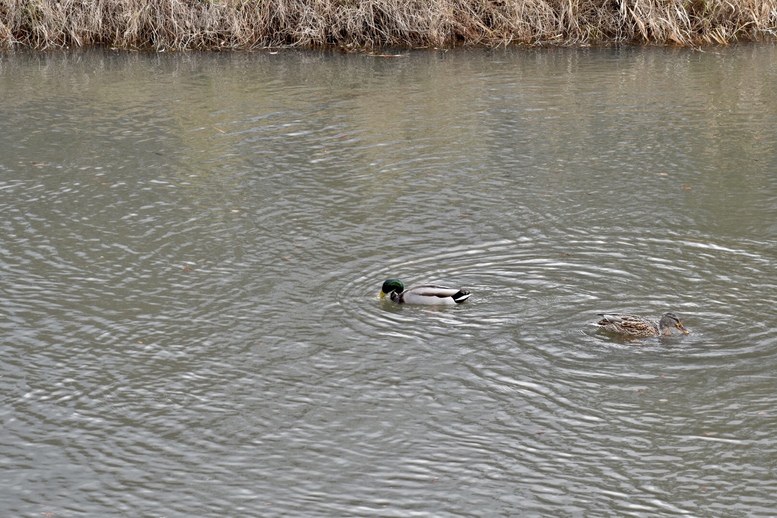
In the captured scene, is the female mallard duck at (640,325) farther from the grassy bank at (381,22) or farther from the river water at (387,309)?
the grassy bank at (381,22)

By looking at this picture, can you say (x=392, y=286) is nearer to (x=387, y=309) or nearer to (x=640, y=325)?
(x=387, y=309)

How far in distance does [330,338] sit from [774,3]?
16816 mm

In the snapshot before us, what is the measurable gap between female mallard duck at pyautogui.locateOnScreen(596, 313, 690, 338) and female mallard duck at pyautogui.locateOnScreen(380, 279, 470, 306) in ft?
3.95

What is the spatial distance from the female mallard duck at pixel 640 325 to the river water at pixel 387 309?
83mm

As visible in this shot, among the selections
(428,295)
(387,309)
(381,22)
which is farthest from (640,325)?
(381,22)

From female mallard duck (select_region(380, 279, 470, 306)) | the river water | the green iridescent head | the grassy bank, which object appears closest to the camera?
the river water

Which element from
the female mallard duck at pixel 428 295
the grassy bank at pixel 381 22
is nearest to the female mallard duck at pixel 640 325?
the female mallard duck at pixel 428 295

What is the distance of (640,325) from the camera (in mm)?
7723

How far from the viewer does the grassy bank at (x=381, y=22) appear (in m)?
21.7

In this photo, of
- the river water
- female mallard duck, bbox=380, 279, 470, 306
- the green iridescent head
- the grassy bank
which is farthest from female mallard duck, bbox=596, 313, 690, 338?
the grassy bank

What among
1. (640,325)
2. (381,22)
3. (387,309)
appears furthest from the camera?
(381,22)

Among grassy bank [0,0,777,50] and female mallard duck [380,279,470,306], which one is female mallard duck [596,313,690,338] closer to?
female mallard duck [380,279,470,306]

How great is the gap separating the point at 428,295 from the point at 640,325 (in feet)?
5.45

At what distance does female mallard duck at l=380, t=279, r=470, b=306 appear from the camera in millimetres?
8469
